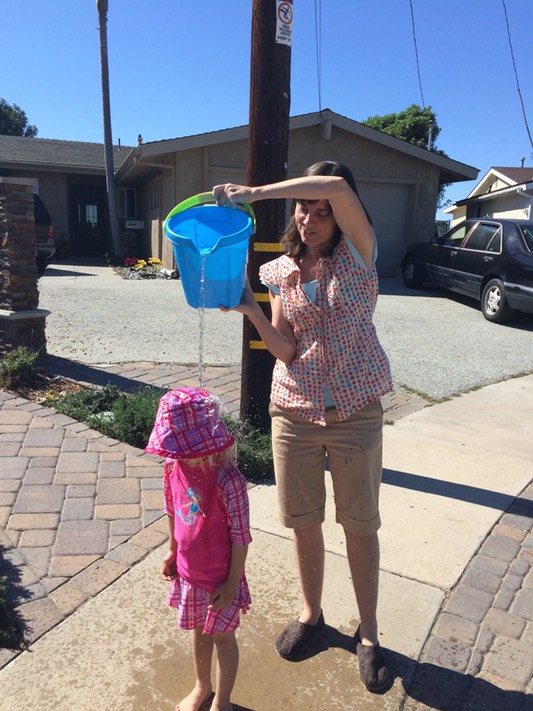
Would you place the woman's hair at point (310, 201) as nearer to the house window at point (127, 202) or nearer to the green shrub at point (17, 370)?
the green shrub at point (17, 370)

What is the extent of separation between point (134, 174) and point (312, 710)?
1785 cm

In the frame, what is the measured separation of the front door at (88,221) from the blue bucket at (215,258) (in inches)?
798

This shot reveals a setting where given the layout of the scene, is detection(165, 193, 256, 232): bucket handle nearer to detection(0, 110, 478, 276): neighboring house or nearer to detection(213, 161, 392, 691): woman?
detection(213, 161, 392, 691): woman

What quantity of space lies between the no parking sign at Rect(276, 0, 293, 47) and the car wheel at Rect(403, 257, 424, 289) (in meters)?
9.89

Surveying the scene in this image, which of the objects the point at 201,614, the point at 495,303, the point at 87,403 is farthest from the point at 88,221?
the point at 201,614

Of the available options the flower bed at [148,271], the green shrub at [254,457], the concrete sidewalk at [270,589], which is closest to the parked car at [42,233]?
the concrete sidewalk at [270,589]

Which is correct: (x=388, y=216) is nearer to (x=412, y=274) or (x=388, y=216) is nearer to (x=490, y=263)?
(x=412, y=274)

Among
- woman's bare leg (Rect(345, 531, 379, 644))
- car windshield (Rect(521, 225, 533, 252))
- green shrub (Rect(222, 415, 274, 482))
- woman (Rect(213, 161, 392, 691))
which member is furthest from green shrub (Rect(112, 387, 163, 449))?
car windshield (Rect(521, 225, 533, 252))

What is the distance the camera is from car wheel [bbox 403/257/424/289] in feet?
43.4

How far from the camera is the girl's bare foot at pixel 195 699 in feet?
6.80

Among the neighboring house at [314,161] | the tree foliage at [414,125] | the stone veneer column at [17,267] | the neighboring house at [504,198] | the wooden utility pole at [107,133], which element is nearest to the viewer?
the stone veneer column at [17,267]

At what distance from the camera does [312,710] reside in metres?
2.12

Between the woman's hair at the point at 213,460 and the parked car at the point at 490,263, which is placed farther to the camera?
the parked car at the point at 490,263

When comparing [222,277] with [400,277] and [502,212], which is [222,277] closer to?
[400,277]
